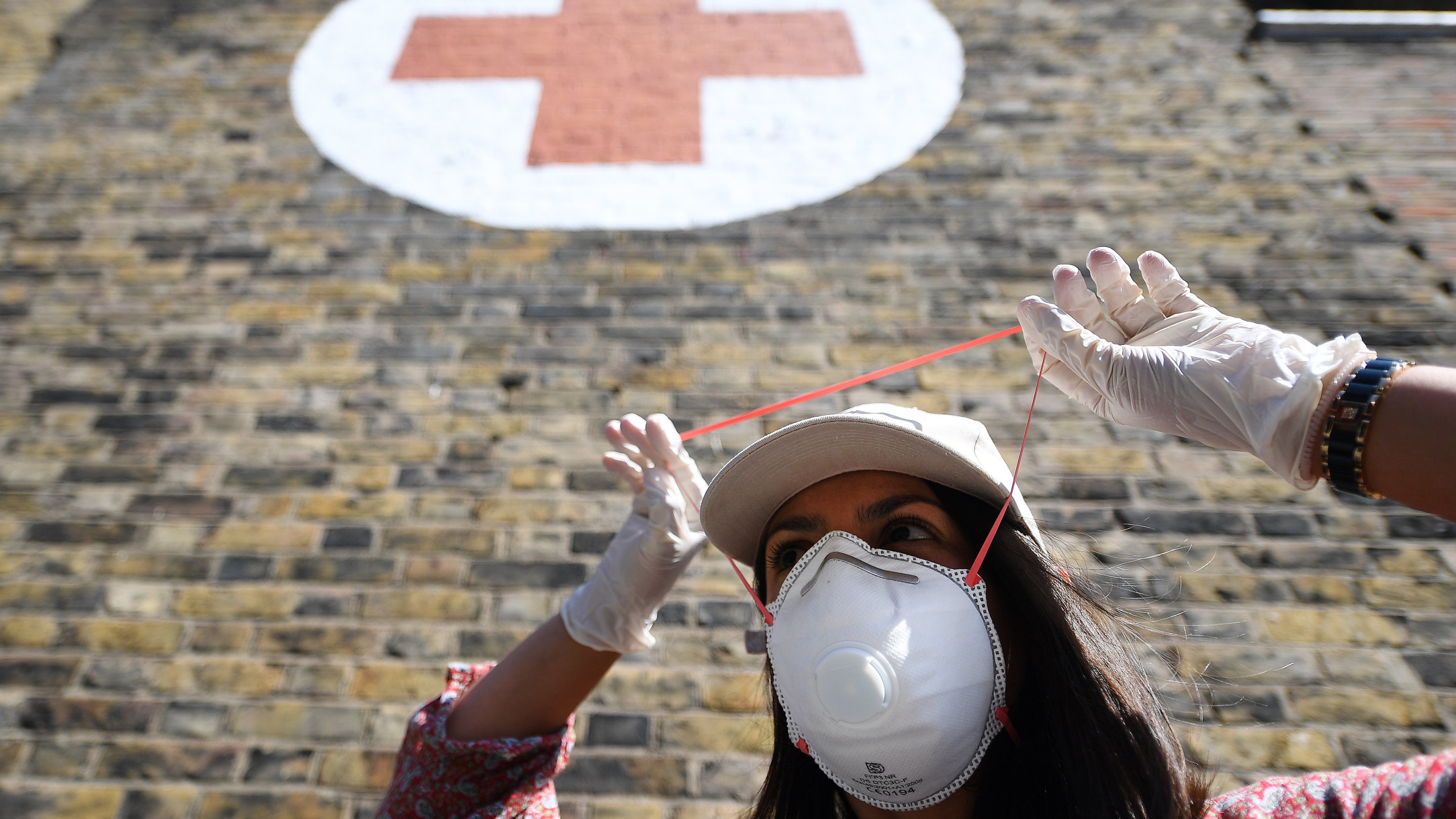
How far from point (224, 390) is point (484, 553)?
1.04 meters

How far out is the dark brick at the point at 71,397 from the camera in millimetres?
2559

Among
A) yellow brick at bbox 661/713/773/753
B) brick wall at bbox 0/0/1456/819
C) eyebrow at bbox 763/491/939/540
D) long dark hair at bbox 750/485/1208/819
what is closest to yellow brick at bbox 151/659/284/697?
brick wall at bbox 0/0/1456/819

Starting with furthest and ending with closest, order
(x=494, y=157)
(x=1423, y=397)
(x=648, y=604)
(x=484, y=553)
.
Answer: (x=494, y=157)
(x=484, y=553)
(x=648, y=604)
(x=1423, y=397)

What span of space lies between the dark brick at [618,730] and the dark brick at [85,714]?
105cm

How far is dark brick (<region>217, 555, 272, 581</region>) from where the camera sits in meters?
2.20

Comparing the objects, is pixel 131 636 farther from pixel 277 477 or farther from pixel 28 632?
pixel 277 477

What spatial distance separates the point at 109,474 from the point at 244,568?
22.5 inches

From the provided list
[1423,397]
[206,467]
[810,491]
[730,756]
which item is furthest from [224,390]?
[1423,397]

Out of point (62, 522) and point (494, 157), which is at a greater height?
point (494, 157)

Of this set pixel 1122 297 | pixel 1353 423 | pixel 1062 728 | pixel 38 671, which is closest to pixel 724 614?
pixel 1062 728

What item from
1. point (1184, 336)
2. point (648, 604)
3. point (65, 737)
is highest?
point (1184, 336)

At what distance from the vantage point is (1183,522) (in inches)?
87.8

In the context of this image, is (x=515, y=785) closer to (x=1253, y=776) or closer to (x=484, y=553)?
(x=484, y=553)

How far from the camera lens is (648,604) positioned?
1.49 metres
